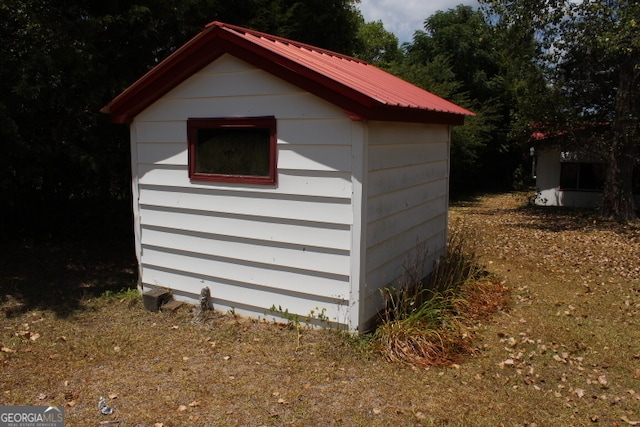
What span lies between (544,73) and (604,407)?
12701 millimetres

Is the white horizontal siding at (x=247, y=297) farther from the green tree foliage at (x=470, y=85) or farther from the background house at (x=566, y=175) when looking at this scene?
the green tree foliage at (x=470, y=85)

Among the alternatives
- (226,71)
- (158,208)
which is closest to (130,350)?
(158,208)

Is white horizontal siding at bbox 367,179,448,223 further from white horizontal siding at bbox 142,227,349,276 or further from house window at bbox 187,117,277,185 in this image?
house window at bbox 187,117,277,185

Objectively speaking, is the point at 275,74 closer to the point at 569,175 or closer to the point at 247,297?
the point at 247,297

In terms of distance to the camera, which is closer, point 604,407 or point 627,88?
point 604,407

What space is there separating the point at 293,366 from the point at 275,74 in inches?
110

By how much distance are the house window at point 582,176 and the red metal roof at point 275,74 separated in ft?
46.3

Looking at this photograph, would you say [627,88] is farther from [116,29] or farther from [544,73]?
[116,29]

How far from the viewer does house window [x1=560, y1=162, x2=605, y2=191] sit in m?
18.0

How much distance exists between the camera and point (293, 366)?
4.72 meters

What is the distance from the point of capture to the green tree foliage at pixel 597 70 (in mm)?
12258

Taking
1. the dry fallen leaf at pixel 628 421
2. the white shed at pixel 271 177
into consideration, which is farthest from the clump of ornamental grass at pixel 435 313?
the dry fallen leaf at pixel 628 421

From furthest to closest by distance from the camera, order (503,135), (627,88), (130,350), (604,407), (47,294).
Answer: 1. (503,135)
2. (627,88)
3. (47,294)
4. (130,350)
5. (604,407)

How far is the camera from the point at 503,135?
23.5 m
